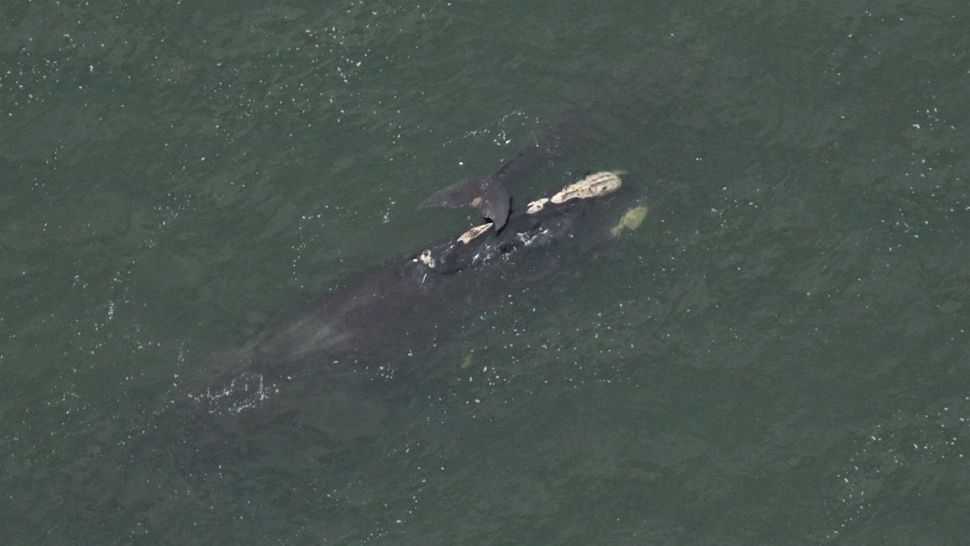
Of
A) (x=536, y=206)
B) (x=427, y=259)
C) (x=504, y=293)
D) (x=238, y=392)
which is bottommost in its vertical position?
(x=238, y=392)

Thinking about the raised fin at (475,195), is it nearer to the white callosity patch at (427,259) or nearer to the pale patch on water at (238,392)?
the white callosity patch at (427,259)

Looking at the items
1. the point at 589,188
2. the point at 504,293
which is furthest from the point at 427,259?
the point at 589,188

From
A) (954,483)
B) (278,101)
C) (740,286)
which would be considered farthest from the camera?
(278,101)

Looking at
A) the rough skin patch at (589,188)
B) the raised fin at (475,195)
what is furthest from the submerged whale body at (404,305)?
the raised fin at (475,195)

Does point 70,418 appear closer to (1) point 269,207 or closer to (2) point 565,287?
(1) point 269,207

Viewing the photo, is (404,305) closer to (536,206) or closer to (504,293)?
(504,293)

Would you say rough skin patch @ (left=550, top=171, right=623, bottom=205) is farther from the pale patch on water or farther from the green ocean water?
the pale patch on water

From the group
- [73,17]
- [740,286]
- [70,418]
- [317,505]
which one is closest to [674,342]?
[740,286]
